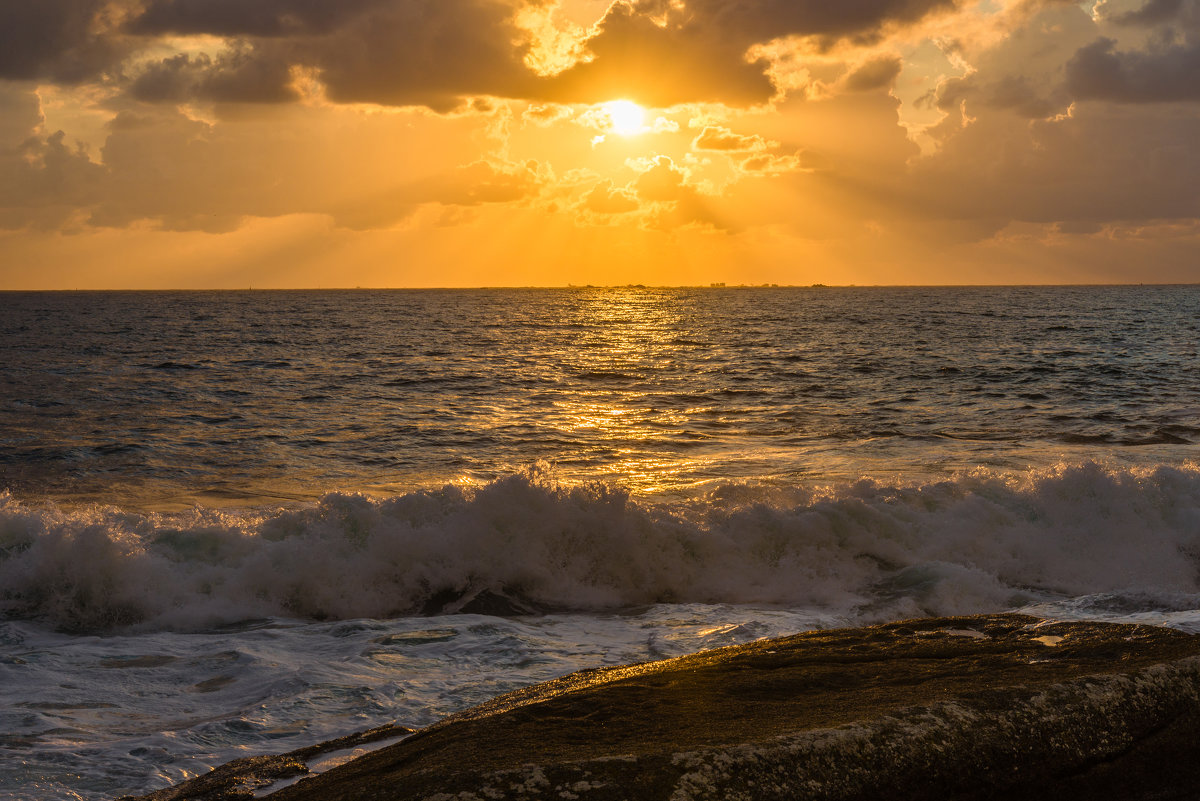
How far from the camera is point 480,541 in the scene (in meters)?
10.6

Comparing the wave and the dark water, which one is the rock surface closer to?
the wave

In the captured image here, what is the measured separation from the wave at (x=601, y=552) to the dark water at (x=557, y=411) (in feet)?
10.8

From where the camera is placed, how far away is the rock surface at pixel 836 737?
9.22 ft

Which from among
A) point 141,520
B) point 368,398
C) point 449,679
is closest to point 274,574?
point 141,520

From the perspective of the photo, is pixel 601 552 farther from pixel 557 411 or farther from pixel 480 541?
pixel 557 411

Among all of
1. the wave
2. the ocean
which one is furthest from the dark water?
the wave

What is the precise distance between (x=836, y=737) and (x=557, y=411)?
21346 mm

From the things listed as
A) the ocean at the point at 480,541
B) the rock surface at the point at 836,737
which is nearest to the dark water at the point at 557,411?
the ocean at the point at 480,541

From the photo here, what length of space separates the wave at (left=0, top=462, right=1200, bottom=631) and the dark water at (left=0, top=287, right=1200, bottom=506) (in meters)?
3.28

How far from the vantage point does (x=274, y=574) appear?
955 cm

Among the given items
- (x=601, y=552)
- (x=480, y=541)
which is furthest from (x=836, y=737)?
(x=480, y=541)

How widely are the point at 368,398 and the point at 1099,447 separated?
1893 centimetres

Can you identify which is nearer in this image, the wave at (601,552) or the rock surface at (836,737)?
the rock surface at (836,737)

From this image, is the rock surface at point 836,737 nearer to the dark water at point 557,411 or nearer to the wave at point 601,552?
the wave at point 601,552
